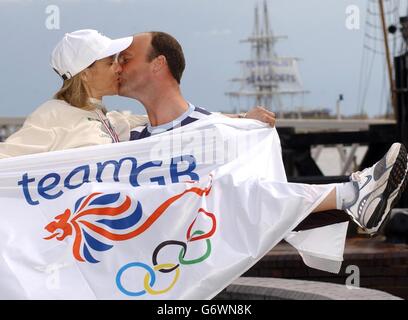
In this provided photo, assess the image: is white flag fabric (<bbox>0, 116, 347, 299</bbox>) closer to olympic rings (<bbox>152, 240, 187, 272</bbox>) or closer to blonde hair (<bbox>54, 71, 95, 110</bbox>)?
olympic rings (<bbox>152, 240, 187, 272</bbox>)

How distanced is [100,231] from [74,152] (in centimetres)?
47

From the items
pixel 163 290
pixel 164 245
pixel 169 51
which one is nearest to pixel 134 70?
pixel 169 51

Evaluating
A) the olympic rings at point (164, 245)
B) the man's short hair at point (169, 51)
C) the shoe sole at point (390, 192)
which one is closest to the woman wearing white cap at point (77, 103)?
the man's short hair at point (169, 51)

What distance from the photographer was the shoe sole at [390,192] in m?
4.75

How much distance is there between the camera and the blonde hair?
5.34 m

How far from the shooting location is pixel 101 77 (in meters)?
5.43

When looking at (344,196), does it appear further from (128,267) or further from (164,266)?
(128,267)

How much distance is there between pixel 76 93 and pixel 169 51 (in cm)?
60

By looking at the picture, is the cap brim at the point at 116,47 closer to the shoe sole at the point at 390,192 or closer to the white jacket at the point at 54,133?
the white jacket at the point at 54,133

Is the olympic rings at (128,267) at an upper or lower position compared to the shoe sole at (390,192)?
lower

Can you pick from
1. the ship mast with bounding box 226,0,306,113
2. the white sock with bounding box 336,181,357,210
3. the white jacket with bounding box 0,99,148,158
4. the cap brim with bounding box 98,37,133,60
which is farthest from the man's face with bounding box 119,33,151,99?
the ship mast with bounding box 226,0,306,113

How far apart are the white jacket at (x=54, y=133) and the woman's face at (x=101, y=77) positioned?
0.62 ft

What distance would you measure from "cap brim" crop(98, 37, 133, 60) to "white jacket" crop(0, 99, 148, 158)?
1.06 feet
